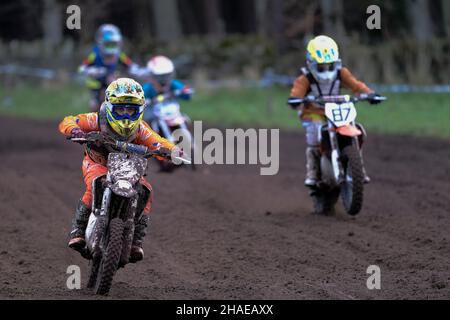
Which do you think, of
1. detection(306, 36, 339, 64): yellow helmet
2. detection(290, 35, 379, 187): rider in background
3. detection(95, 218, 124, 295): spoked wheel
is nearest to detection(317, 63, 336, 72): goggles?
detection(290, 35, 379, 187): rider in background

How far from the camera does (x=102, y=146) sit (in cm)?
819

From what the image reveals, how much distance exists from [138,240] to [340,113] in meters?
3.80

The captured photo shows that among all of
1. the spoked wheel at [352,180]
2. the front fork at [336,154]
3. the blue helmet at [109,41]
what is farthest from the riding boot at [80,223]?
the blue helmet at [109,41]

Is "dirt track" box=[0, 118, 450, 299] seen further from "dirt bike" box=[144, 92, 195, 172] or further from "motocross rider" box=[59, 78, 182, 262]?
"dirt bike" box=[144, 92, 195, 172]

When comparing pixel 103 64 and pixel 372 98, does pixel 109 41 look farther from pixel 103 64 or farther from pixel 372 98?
pixel 372 98

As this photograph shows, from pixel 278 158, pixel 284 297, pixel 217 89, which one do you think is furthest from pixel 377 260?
pixel 217 89

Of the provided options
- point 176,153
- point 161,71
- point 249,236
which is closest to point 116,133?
point 176,153

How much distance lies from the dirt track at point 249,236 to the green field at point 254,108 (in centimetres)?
459

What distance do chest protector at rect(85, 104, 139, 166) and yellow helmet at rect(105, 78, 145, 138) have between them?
7 centimetres

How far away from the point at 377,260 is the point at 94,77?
10161 mm

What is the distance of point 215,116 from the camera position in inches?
977

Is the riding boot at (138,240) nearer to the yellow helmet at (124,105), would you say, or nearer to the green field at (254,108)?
the yellow helmet at (124,105)

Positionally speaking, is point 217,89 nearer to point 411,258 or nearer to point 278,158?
point 278,158

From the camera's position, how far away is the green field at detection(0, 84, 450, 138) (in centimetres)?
2124
